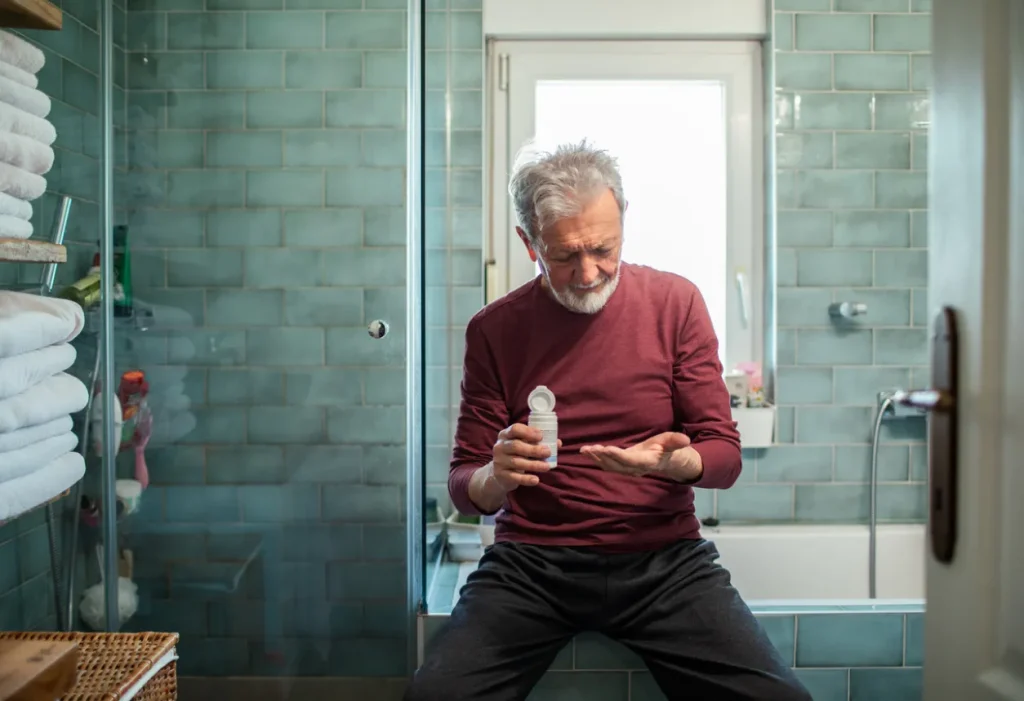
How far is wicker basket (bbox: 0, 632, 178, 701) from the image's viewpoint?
1.34 m

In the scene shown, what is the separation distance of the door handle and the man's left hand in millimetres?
641

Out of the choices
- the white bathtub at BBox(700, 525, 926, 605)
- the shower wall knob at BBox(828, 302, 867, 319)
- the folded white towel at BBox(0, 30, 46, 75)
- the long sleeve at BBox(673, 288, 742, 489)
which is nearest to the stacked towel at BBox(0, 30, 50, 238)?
the folded white towel at BBox(0, 30, 46, 75)

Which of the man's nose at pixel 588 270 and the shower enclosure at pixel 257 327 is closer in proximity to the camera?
the man's nose at pixel 588 270

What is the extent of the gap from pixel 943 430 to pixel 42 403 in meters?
1.31

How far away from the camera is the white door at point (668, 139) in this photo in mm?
2576

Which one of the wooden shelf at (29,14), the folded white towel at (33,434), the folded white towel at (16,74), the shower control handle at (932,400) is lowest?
the folded white towel at (33,434)

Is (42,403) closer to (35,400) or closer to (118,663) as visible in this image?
(35,400)

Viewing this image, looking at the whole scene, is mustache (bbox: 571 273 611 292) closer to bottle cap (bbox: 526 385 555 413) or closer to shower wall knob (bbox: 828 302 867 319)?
bottle cap (bbox: 526 385 555 413)

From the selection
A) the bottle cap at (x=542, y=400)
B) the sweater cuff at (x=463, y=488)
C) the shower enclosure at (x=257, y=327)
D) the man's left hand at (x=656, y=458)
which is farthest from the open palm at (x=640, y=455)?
the shower enclosure at (x=257, y=327)

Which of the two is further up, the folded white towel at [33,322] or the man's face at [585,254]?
the man's face at [585,254]

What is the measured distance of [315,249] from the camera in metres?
2.04

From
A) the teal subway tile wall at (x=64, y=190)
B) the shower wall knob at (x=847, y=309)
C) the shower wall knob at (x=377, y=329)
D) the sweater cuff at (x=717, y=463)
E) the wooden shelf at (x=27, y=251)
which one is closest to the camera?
the wooden shelf at (x=27, y=251)

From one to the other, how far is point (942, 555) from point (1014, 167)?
36 centimetres

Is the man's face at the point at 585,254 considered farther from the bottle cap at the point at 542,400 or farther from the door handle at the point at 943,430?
the door handle at the point at 943,430
